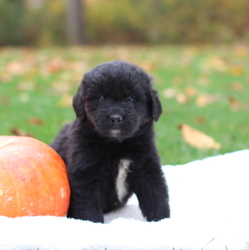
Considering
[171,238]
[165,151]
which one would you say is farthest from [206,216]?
[165,151]

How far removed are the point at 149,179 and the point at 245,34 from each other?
2057 centimetres

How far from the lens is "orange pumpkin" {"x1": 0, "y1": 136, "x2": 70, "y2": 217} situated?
287 centimetres

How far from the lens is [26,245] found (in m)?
2.53

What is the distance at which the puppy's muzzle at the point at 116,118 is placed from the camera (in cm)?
303

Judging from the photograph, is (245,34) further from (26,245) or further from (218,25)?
(26,245)

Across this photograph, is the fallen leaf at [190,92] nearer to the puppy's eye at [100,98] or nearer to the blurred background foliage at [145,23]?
the puppy's eye at [100,98]

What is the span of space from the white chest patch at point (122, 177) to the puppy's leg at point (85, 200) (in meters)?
0.19

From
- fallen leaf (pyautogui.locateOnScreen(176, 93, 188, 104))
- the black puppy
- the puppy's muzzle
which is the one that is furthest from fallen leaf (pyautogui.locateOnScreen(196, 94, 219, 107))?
the puppy's muzzle

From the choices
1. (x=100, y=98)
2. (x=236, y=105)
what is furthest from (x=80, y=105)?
(x=236, y=105)

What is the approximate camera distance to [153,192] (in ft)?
11.0

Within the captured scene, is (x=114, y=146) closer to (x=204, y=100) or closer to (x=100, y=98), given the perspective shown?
(x=100, y=98)

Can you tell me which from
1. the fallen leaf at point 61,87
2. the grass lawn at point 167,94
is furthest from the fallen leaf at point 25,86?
the fallen leaf at point 61,87

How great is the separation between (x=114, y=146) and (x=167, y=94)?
17.1 feet

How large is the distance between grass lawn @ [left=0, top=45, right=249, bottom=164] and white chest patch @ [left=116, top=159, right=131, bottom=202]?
1.52m
